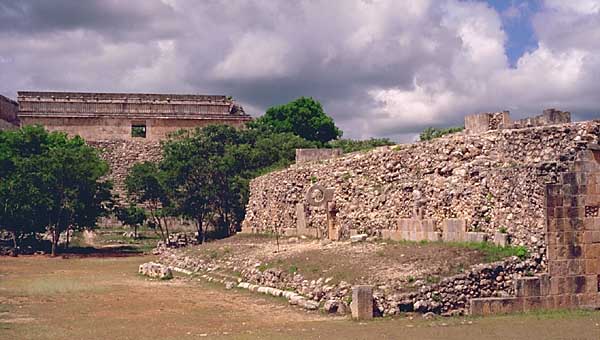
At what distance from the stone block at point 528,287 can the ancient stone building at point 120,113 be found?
40.4 m

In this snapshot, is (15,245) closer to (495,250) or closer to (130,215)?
(130,215)

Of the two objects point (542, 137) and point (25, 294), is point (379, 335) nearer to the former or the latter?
point (542, 137)

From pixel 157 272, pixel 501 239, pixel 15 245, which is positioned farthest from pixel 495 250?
pixel 15 245

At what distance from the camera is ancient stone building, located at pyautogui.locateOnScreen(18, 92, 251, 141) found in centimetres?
5278

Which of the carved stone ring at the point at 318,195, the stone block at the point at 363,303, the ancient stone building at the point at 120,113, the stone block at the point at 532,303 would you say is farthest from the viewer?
the ancient stone building at the point at 120,113

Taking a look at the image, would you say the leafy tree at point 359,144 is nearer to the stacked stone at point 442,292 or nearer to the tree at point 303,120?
the tree at point 303,120

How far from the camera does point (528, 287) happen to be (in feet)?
46.7

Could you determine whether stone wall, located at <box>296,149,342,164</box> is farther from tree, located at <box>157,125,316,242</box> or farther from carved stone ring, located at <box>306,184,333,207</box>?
tree, located at <box>157,125,316,242</box>

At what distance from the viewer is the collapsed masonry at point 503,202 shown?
47.5 feet

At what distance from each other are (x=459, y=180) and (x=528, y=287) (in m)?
4.10

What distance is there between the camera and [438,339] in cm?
1141

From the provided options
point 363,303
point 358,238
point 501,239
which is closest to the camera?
point 363,303

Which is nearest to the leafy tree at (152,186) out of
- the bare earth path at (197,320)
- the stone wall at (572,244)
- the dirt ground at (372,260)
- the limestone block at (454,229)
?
the dirt ground at (372,260)

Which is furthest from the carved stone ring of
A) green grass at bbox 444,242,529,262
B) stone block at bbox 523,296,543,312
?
stone block at bbox 523,296,543,312
